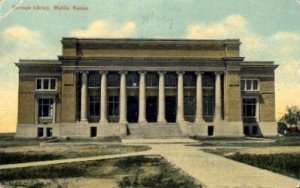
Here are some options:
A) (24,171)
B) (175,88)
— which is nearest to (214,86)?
(175,88)

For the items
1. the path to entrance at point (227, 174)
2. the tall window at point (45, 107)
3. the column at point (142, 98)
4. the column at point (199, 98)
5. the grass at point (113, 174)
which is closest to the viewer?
the path to entrance at point (227, 174)

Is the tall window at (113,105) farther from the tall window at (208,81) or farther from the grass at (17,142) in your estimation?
the tall window at (208,81)

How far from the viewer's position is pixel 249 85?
1708 inches

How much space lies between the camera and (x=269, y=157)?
67.2 feet

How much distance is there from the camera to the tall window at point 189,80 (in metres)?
41.6

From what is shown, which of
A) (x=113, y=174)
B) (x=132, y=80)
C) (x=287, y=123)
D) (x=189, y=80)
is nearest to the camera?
(x=113, y=174)

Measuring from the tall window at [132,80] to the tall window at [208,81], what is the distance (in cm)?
625

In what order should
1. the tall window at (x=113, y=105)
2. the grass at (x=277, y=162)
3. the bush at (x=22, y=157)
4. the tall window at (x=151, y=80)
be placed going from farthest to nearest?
the tall window at (x=151, y=80), the tall window at (x=113, y=105), the bush at (x=22, y=157), the grass at (x=277, y=162)

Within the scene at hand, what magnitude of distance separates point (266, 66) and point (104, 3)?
83.0 feet

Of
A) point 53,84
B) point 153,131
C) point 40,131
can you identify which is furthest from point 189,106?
point 40,131

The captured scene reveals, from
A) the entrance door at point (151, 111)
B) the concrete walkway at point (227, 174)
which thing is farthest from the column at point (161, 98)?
the concrete walkway at point (227, 174)

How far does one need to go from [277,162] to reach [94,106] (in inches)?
972

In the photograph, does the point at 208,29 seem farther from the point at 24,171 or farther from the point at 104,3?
the point at 24,171

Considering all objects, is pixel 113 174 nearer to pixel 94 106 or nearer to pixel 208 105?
pixel 94 106
